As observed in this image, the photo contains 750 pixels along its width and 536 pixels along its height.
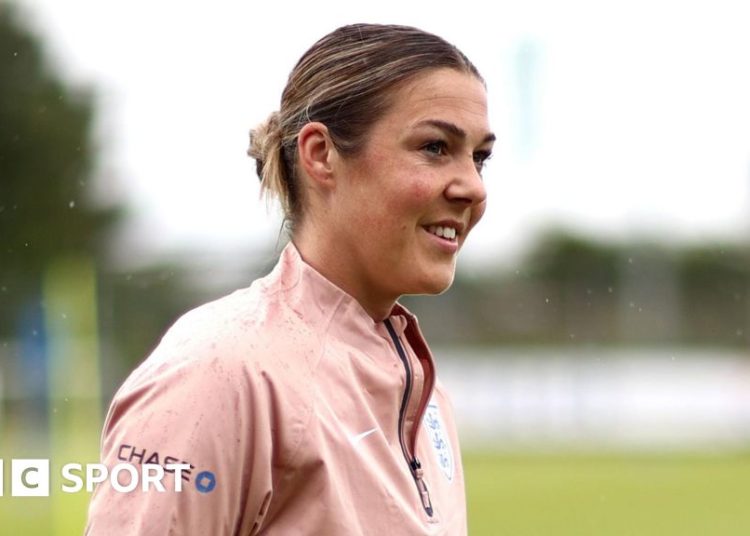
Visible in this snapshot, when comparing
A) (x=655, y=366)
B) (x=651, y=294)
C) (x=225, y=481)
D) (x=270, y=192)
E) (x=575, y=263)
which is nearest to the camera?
(x=225, y=481)

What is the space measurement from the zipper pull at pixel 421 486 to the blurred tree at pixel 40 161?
2265cm

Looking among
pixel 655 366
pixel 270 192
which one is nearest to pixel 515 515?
pixel 270 192

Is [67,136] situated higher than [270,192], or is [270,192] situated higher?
[270,192]

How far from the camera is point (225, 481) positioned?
175 centimetres

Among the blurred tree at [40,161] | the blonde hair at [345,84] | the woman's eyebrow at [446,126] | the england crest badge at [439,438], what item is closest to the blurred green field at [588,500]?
the england crest badge at [439,438]

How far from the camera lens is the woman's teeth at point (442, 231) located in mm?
2010

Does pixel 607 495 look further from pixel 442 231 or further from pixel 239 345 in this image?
pixel 239 345

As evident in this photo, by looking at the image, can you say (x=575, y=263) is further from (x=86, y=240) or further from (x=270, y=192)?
(x=270, y=192)

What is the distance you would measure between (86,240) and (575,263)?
1174 cm

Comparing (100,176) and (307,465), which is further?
(100,176)

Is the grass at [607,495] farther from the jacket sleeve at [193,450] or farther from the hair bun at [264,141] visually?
the jacket sleeve at [193,450]

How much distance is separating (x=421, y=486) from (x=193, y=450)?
0.39 meters

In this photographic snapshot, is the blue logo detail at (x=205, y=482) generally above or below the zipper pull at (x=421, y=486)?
above

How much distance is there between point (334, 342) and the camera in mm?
1940
